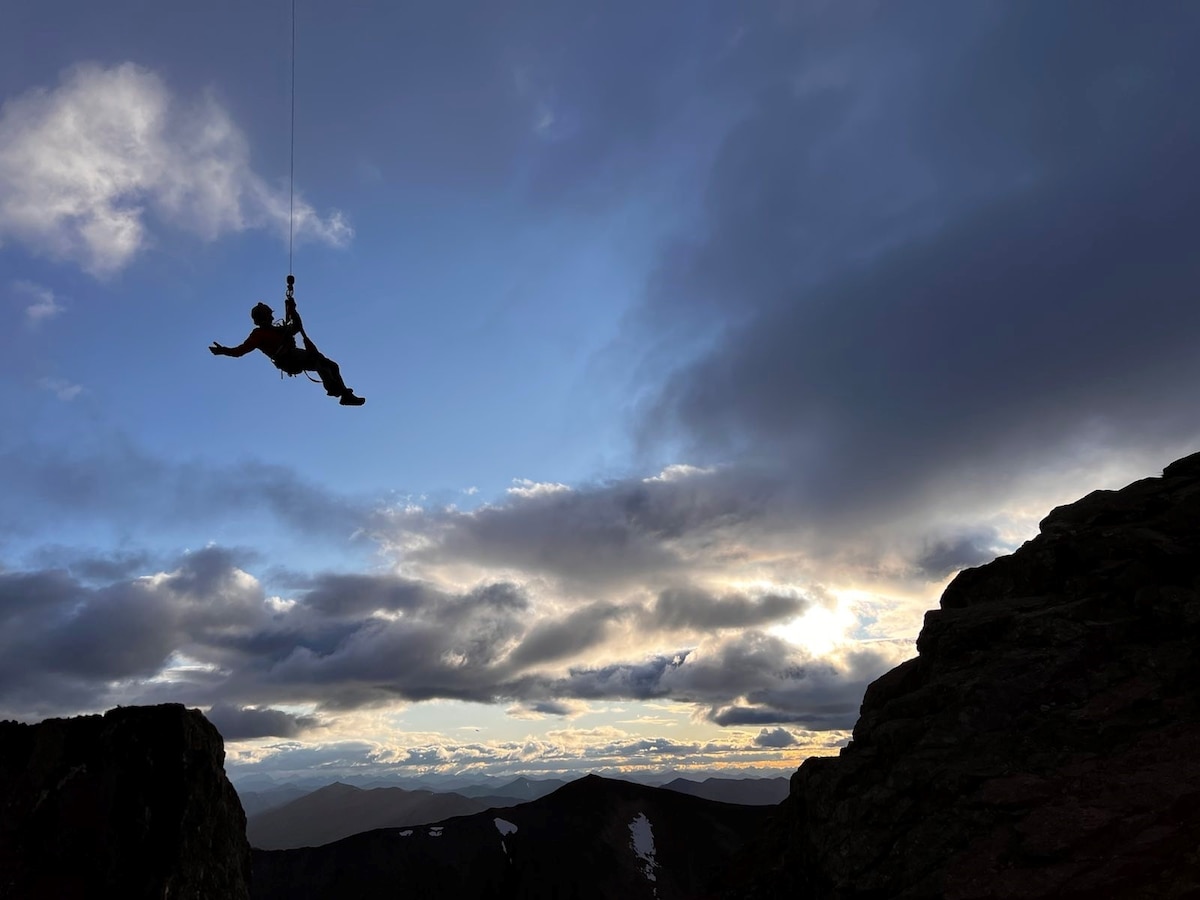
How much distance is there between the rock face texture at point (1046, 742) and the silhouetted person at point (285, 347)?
2550 centimetres

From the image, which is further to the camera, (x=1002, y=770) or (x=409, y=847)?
(x=409, y=847)

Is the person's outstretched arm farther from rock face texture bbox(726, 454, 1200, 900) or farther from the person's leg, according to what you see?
rock face texture bbox(726, 454, 1200, 900)

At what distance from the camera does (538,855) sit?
118m

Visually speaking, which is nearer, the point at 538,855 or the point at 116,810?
the point at 116,810

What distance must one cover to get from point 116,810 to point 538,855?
4362 inches

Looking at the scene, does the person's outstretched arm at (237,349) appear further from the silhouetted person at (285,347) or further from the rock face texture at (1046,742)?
the rock face texture at (1046,742)

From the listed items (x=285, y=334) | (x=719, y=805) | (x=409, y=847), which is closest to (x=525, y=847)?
(x=409, y=847)

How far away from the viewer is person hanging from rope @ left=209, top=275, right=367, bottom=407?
2244 centimetres

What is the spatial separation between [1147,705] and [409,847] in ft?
397

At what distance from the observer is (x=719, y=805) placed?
431ft

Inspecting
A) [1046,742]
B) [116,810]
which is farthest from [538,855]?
[1046,742]

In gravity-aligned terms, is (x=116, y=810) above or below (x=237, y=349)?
below

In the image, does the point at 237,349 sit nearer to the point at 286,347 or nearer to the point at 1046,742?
the point at 286,347

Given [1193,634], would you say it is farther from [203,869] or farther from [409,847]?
[409,847]
